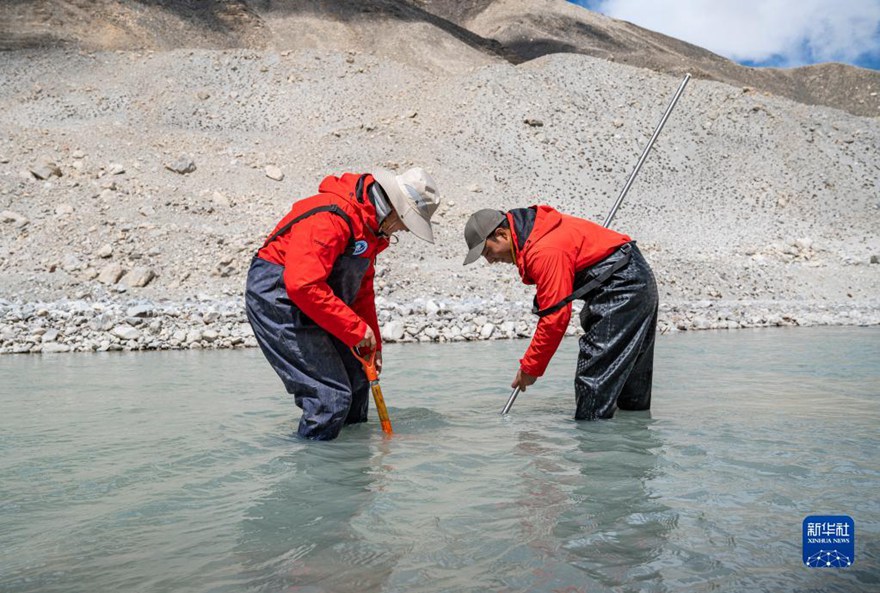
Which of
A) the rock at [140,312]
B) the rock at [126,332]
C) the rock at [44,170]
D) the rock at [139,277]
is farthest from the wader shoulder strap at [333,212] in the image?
the rock at [44,170]

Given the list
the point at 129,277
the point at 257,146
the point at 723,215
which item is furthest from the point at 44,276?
the point at 723,215

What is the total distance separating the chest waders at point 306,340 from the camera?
3.73 metres

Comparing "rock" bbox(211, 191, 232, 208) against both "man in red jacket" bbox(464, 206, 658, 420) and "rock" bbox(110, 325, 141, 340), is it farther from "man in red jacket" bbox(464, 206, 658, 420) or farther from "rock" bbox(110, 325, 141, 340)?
"man in red jacket" bbox(464, 206, 658, 420)

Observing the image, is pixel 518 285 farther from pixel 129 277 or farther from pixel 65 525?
pixel 65 525

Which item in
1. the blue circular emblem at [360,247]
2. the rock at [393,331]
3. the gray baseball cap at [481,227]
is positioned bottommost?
the rock at [393,331]

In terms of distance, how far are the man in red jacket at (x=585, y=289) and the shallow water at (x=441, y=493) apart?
283 millimetres

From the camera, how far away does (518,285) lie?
558 inches

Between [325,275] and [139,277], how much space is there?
35.6ft

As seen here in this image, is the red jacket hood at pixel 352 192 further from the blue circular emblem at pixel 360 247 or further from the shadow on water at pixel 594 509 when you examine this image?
the shadow on water at pixel 594 509

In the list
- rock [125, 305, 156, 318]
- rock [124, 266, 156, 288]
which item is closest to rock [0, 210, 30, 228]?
rock [124, 266, 156, 288]

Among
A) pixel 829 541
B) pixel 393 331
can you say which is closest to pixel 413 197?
pixel 829 541

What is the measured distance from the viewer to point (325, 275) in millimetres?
3475

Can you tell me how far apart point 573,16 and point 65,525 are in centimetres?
7260

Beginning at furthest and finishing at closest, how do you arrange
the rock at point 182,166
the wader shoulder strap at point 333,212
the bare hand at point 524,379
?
the rock at point 182,166 → the bare hand at point 524,379 → the wader shoulder strap at point 333,212
